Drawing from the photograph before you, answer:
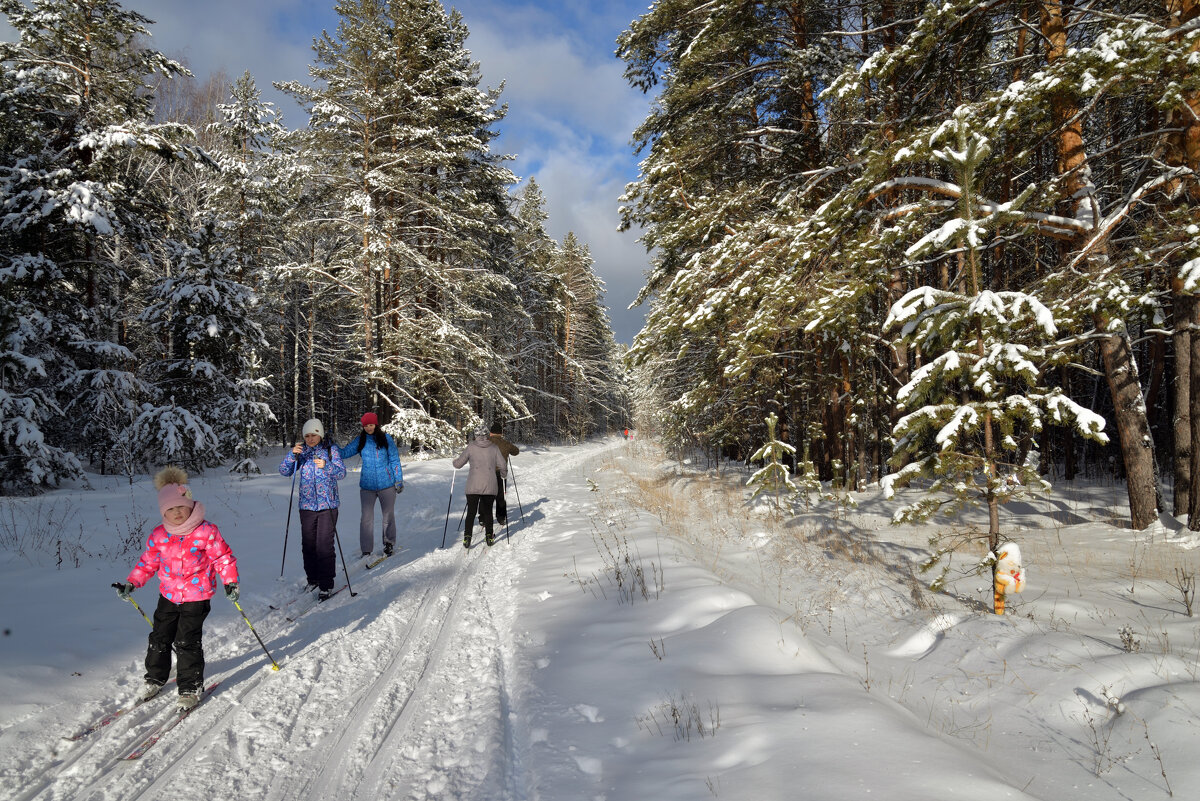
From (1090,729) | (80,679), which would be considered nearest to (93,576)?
(80,679)

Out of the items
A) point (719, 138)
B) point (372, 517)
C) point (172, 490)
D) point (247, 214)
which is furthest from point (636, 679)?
point (247, 214)

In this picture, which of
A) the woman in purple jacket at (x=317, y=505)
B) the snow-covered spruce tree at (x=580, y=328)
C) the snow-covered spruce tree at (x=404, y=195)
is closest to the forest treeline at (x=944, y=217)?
the woman in purple jacket at (x=317, y=505)

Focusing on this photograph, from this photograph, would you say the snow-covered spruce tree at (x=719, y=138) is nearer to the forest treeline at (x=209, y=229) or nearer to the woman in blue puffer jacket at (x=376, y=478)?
the woman in blue puffer jacket at (x=376, y=478)

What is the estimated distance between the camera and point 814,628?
507 cm

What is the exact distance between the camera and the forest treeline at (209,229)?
36.9 feet

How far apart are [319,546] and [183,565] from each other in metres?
2.34

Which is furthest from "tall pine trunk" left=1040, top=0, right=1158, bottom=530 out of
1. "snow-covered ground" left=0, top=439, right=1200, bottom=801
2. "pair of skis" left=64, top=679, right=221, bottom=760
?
"pair of skis" left=64, top=679, right=221, bottom=760

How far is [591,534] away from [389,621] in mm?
4395

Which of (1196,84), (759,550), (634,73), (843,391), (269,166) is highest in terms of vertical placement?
(269,166)

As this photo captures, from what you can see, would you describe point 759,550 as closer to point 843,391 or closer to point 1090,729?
point 1090,729

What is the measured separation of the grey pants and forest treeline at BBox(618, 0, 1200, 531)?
5370 millimetres

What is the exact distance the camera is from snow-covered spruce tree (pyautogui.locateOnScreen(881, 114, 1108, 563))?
4453mm

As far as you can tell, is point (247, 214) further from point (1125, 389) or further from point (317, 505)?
point (1125, 389)

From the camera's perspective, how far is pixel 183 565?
4.02 metres
